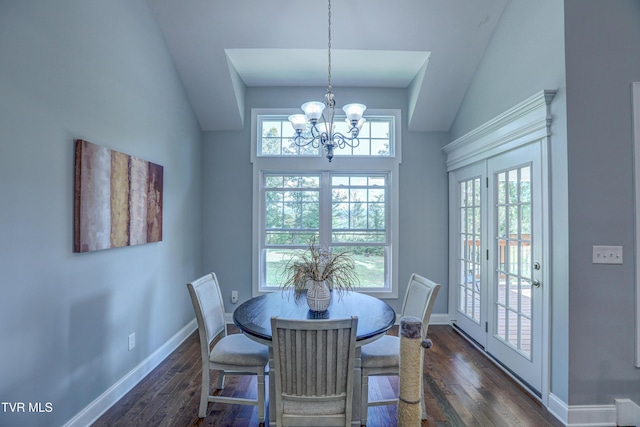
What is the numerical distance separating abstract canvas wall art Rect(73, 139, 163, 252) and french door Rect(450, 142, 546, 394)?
10.3 feet

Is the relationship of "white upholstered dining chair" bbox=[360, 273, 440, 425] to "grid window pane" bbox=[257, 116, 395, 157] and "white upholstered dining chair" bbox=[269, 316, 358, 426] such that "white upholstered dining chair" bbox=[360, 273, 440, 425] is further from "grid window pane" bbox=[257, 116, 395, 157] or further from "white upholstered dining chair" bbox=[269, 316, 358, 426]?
"grid window pane" bbox=[257, 116, 395, 157]

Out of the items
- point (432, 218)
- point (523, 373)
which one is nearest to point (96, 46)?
point (432, 218)

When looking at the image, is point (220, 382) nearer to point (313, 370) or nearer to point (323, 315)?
point (323, 315)

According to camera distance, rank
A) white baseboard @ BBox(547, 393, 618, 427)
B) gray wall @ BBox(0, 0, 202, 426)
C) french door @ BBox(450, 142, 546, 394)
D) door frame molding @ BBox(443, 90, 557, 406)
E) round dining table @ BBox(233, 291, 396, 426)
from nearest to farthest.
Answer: gray wall @ BBox(0, 0, 202, 426)
round dining table @ BBox(233, 291, 396, 426)
white baseboard @ BBox(547, 393, 618, 427)
door frame molding @ BBox(443, 90, 557, 406)
french door @ BBox(450, 142, 546, 394)

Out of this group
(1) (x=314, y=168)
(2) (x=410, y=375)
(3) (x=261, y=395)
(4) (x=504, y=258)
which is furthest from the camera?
(1) (x=314, y=168)

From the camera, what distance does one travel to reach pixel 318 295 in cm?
218

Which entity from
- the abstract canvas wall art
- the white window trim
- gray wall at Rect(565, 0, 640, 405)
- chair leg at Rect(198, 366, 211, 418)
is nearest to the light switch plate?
gray wall at Rect(565, 0, 640, 405)

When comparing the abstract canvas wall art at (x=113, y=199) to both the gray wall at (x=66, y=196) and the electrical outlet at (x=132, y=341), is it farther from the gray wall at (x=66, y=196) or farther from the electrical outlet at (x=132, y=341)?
the electrical outlet at (x=132, y=341)

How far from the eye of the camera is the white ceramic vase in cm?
218

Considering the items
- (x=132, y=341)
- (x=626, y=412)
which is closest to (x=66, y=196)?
(x=132, y=341)

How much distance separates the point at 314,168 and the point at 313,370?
9.26 ft

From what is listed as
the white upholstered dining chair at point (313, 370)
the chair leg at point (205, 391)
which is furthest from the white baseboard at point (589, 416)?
the chair leg at point (205, 391)

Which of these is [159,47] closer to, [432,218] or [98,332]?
[98,332]

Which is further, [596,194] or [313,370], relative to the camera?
[596,194]
